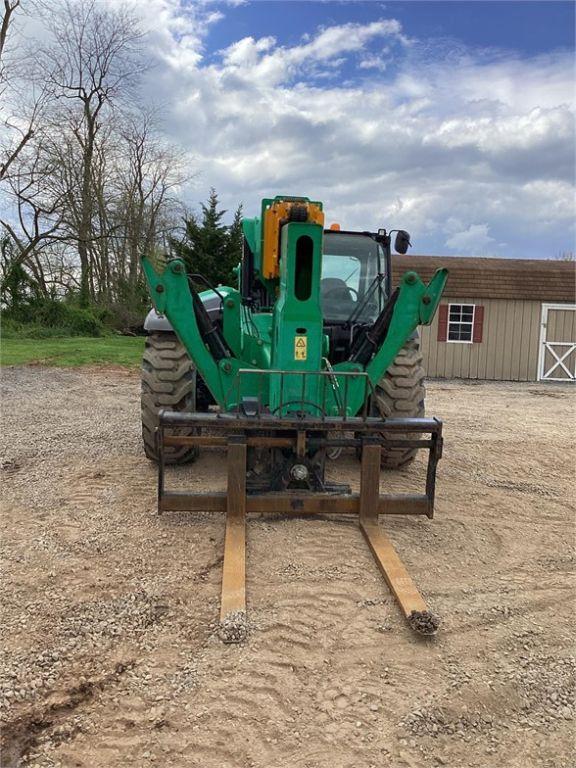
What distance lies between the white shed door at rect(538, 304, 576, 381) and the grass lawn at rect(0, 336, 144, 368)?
36.9 feet

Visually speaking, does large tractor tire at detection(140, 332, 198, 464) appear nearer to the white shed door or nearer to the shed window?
the shed window

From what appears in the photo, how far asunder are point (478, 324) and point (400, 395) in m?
12.3

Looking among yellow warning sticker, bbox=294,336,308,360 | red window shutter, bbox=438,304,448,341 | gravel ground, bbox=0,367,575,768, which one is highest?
red window shutter, bbox=438,304,448,341

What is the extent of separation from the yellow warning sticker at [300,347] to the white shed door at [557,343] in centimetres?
1484

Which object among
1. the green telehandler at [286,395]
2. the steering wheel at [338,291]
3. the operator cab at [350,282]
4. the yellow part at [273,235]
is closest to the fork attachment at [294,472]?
the green telehandler at [286,395]

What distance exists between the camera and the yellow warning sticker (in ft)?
13.4

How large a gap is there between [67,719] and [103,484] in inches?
119

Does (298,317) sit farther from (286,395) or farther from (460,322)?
(460,322)

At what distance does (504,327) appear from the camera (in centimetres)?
1702

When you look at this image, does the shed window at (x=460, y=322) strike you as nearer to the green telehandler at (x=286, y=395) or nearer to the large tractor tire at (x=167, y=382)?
the green telehandler at (x=286, y=395)

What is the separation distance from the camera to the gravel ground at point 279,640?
2244mm

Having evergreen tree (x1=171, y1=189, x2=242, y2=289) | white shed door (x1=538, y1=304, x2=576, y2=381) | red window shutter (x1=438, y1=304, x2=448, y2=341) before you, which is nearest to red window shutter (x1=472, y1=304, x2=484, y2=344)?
red window shutter (x1=438, y1=304, x2=448, y2=341)

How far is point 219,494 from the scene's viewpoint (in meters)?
4.10

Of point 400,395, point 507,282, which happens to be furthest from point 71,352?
point 400,395
